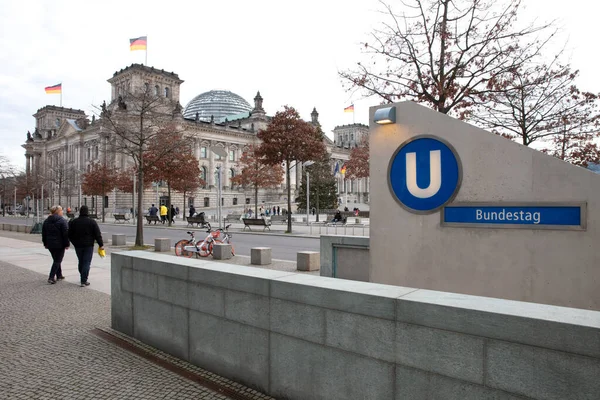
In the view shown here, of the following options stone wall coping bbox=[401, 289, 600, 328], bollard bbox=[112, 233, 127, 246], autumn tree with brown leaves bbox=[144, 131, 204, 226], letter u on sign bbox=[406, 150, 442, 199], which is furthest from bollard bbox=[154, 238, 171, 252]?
stone wall coping bbox=[401, 289, 600, 328]

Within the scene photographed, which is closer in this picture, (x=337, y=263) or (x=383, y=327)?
(x=383, y=327)

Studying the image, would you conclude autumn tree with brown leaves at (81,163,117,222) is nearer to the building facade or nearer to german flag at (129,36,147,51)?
the building facade

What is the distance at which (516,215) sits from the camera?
5.00 metres

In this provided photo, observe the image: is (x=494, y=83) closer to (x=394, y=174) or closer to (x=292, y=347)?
(x=394, y=174)

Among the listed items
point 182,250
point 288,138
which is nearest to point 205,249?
point 182,250

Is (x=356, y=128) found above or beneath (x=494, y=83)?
above

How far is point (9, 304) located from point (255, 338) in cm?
657

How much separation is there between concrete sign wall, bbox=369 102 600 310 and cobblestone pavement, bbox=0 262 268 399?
8.80 ft

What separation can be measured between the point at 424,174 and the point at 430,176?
8 cm

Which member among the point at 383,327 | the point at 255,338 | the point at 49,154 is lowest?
the point at 255,338

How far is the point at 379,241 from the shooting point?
6062 mm

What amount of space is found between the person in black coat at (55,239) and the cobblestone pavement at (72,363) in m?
2.43

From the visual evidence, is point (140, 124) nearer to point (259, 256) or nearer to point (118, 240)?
point (118, 240)

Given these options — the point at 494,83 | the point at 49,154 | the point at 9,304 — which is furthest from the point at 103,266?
the point at 49,154
